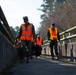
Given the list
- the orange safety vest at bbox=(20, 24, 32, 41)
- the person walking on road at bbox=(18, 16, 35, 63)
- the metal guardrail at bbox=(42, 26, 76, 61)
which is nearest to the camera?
the person walking on road at bbox=(18, 16, 35, 63)

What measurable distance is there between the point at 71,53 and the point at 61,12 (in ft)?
224

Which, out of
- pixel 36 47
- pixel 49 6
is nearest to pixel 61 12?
pixel 49 6

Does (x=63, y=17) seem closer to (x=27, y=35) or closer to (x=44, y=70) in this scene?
(x=27, y=35)

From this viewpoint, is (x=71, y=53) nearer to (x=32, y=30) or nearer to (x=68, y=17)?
(x=32, y=30)

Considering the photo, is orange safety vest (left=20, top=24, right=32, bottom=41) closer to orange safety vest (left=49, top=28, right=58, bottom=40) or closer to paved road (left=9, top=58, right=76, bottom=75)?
paved road (left=9, top=58, right=76, bottom=75)

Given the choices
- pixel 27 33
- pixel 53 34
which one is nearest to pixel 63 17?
pixel 53 34

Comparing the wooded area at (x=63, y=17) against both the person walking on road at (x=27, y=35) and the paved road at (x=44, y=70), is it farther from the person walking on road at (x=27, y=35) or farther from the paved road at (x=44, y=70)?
the paved road at (x=44, y=70)

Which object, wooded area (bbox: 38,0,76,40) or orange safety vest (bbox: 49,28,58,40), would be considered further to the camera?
wooded area (bbox: 38,0,76,40)

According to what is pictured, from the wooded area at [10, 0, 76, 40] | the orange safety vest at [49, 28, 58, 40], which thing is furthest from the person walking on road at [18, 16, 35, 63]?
the wooded area at [10, 0, 76, 40]

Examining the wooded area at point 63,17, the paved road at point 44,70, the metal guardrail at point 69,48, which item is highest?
the wooded area at point 63,17

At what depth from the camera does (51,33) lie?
2064 cm

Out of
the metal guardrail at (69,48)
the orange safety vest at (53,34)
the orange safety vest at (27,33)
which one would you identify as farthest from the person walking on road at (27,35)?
the orange safety vest at (53,34)

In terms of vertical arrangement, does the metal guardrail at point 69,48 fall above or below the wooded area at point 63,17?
below

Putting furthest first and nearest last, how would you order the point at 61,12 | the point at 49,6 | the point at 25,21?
the point at 49,6
the point at 61,12
the point at 25,21
